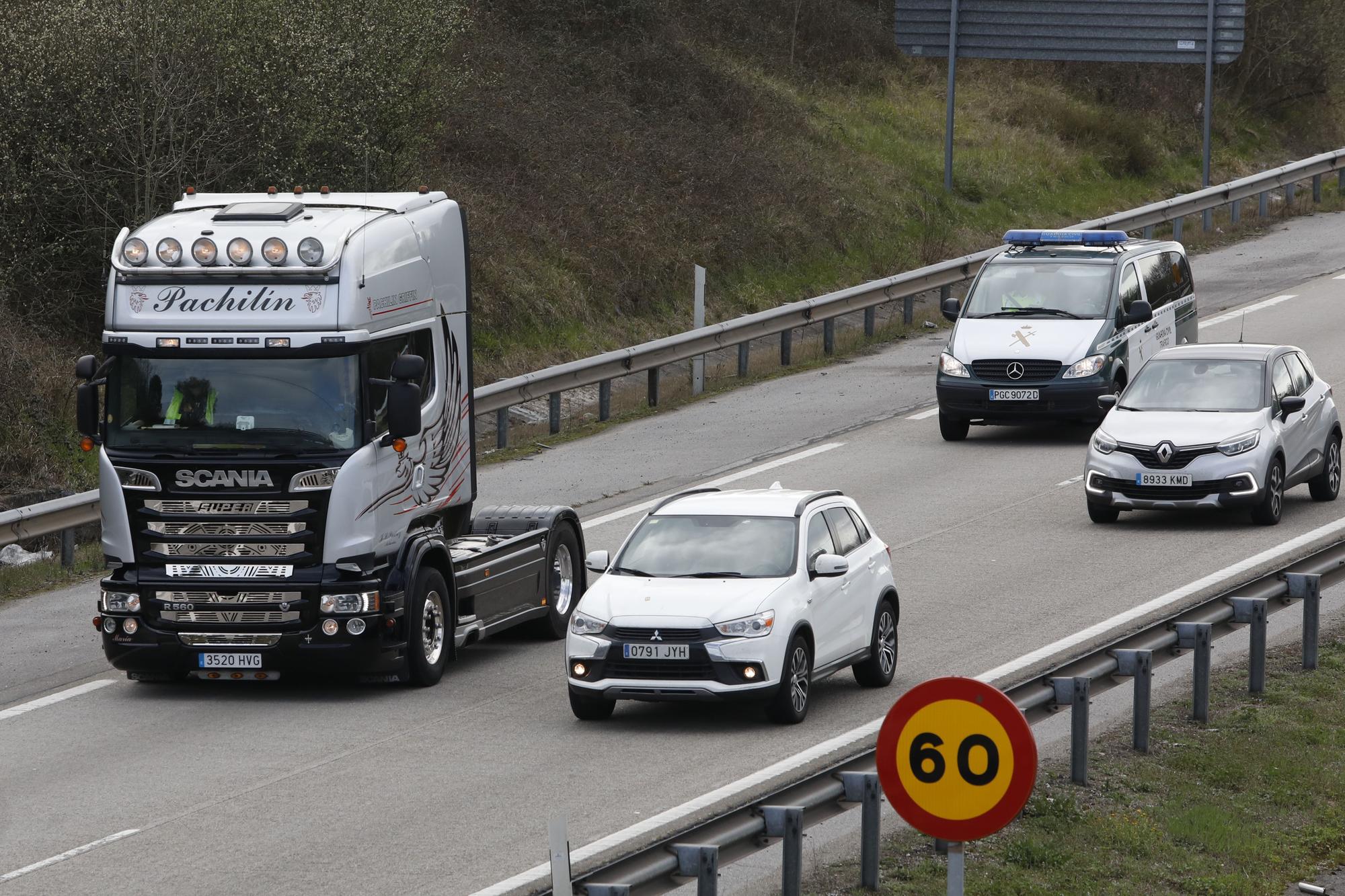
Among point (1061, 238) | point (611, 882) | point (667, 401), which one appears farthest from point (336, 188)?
point (611, 882)

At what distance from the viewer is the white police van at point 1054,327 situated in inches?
930

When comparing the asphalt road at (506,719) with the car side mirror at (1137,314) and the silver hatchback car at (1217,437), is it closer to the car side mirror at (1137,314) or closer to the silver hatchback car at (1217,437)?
the silver hatchback car at (1217,437)

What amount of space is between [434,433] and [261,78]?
11.4 meters

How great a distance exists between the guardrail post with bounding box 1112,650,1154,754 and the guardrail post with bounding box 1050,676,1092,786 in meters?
0.47

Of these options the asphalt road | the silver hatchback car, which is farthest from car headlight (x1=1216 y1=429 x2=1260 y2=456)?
the asphalt road

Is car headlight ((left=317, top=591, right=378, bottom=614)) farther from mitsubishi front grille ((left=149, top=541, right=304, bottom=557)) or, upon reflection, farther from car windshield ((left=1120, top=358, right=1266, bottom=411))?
car windshield ((left=1120, top=358, right=1266, bottom=411))

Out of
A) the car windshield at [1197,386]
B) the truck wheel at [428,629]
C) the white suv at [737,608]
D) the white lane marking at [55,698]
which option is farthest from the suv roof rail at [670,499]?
the car windshield at [1197,386]

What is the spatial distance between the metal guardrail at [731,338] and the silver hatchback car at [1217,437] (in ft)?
21.2

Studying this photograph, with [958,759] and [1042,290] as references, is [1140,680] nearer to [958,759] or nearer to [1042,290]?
[958,759]

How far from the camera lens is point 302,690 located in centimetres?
1492

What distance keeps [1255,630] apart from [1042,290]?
38.3ft

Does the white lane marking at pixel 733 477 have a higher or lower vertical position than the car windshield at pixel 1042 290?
lower

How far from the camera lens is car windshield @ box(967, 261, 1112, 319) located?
24.5m

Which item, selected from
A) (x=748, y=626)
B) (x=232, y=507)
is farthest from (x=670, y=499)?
(x=232, y=507)
